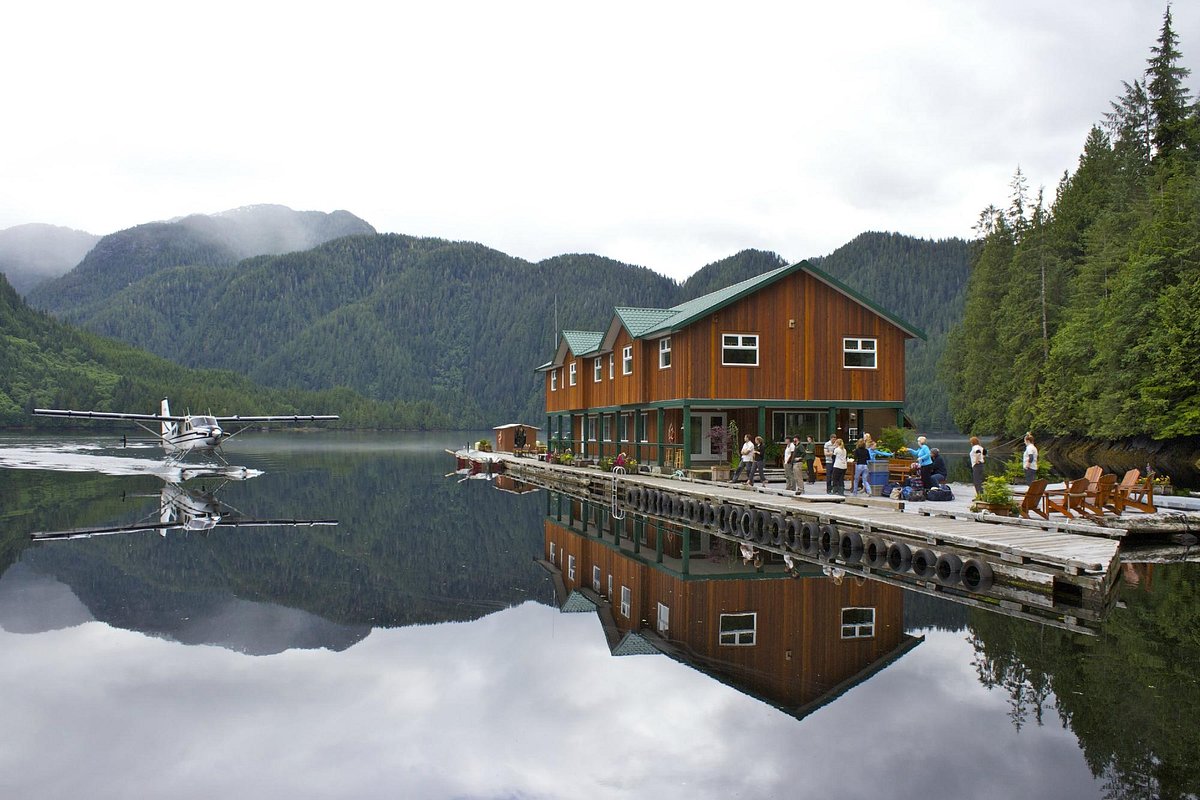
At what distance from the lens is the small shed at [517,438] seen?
188 feet

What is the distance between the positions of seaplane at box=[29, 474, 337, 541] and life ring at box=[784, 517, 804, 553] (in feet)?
43.8

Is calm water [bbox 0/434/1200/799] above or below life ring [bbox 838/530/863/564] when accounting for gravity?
below

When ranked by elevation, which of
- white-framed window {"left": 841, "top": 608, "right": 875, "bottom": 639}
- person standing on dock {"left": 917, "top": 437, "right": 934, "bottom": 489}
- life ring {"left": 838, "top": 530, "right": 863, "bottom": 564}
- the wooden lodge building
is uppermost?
the wooden lodge building

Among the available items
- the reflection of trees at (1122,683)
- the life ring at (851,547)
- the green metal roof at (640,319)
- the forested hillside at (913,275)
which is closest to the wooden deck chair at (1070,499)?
the life ring at (851,547)

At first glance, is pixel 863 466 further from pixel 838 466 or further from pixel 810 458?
pixel 810 458

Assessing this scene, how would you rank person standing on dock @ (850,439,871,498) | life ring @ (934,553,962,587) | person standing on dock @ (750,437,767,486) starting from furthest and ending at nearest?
1. person standing on dock @ (750,437,767,486)
2. person standing on dock @ (850,439,871,498)
3. life ring @ (934,553,962,587)

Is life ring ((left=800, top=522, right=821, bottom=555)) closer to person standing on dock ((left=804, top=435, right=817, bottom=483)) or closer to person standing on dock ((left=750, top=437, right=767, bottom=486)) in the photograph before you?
person standing on dock ((left=750, top=437, right=767, bottom=486))

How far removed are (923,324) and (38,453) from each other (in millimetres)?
147979

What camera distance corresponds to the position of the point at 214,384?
171125 mm

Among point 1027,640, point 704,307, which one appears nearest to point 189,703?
point 1027,640

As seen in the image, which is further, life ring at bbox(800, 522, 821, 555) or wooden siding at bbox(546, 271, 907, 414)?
wooden siding at bbox(546, 271, 907, 414)

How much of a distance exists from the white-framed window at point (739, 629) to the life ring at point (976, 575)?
417cm

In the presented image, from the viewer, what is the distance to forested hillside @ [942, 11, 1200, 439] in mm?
41875

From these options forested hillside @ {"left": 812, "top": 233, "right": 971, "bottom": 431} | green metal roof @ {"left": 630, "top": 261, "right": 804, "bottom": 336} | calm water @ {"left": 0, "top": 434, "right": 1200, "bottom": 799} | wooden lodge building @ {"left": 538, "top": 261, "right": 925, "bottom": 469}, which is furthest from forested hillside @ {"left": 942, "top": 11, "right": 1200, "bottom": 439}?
forested hillside @ {"left": 812, "top": 233, "right": 971, "bottom": 431}
